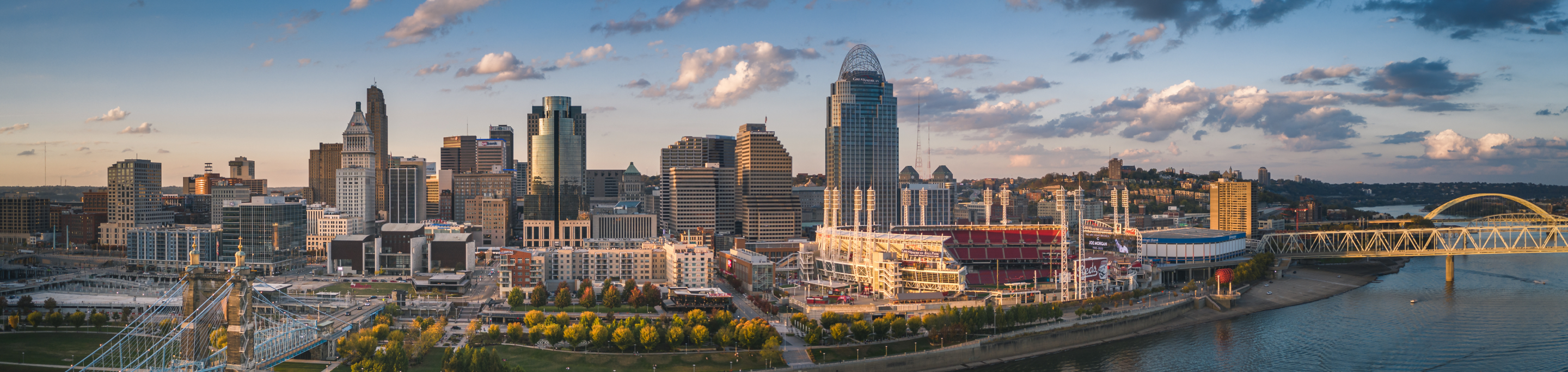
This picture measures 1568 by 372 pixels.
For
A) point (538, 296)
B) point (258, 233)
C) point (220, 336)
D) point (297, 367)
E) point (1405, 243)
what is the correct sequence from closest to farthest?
point (220, 336), point (297, 367), point (538, 296), point (258, 233), point (1405, 243)

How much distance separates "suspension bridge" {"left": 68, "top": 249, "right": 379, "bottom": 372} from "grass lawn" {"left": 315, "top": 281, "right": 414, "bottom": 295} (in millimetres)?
18905

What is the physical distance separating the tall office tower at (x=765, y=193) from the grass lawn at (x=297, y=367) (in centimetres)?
5074

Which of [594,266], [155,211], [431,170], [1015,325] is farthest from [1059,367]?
[431,170]

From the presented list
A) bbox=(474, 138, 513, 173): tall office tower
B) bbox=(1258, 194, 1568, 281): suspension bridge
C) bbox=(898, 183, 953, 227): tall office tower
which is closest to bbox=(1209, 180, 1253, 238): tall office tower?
bbox=(1258, 194, 1568, 281): suspension bridge

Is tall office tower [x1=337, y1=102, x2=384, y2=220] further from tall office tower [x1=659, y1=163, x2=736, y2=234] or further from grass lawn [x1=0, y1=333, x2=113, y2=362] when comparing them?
grass lawn [x1=0, y1=333, x2=113, y2=362]

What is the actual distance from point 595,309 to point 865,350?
14.9m

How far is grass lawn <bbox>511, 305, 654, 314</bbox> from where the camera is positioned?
47.0 m

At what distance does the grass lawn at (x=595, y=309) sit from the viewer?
154ft

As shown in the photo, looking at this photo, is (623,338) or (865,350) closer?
(623,338)

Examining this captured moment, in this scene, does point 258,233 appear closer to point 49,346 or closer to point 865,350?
point 49,346

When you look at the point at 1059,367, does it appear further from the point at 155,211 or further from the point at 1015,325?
the point at 155,211

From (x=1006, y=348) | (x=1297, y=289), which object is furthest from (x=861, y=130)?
(x=1006, y=348)

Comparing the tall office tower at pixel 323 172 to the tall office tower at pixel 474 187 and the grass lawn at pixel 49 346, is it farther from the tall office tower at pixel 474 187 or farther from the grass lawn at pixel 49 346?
the grass lawn at pixel 49 346

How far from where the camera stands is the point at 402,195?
11312cm
